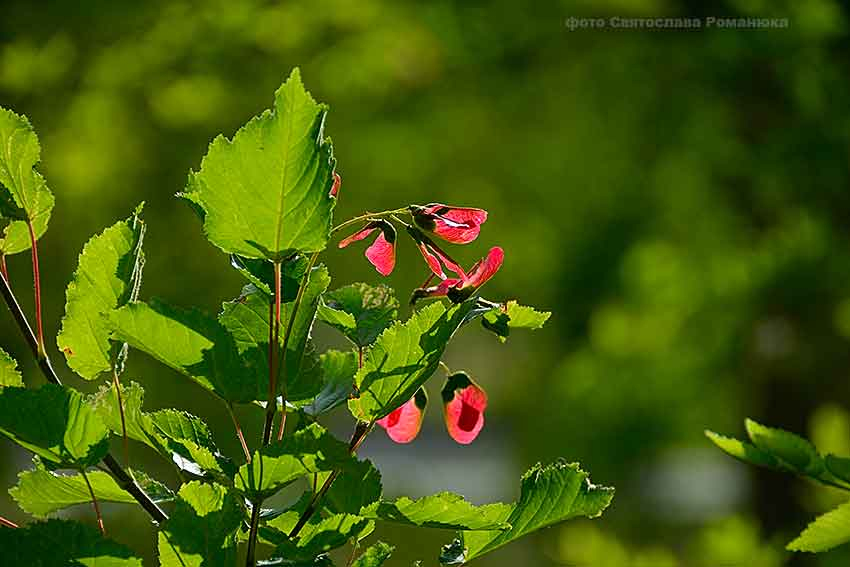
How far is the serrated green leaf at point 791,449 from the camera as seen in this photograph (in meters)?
0.45

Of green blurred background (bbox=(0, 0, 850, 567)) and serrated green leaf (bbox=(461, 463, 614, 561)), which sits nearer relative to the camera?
serrated green leaf (bbox=(461, 463, 614, 561))

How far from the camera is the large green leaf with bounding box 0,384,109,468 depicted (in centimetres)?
34

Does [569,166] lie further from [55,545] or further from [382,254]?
[55,545]

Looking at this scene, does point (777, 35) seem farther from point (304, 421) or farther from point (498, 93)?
point (304, 421)

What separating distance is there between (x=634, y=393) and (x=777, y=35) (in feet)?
2.30

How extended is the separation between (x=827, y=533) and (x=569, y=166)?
221cm

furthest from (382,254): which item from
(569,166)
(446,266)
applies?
(569,166)

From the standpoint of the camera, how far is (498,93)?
2273 mm

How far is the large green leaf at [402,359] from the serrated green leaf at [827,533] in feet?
0.65

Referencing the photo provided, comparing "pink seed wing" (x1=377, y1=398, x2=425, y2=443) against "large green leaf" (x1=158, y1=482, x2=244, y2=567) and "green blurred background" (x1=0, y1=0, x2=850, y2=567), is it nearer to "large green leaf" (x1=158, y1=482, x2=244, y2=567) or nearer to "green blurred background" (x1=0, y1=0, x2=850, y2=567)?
"large green leaf" (x1=158, y1=482, x2=244, y2=567)

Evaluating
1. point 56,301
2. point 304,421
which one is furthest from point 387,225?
point 56,301

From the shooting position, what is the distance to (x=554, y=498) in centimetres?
37

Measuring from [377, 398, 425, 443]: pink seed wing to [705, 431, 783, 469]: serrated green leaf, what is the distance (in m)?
0.12

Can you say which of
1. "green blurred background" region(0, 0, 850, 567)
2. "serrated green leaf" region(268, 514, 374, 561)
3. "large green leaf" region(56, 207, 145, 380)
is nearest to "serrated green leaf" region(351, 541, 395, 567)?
"serrated green leaf" region(268, 514, 374, 561)
